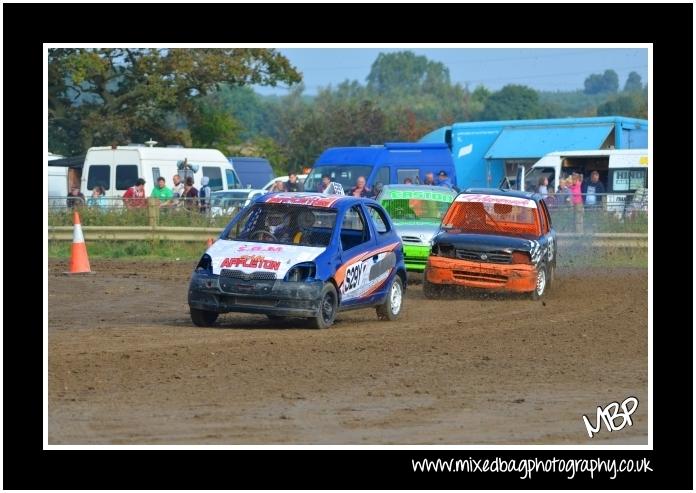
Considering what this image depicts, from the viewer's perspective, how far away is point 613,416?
29.3ft

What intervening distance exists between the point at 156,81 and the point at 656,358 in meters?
32.5

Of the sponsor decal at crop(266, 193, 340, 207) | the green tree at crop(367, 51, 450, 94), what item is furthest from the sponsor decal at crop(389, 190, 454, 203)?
the green tree at crop(367, 51, 450, 94)

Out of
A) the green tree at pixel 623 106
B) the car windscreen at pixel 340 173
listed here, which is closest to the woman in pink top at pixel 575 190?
the car windscreen at pixel 340 173

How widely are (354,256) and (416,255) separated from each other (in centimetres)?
550

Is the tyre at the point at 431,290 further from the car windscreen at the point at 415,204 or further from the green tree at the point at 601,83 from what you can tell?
the green tree at the point at 601,83

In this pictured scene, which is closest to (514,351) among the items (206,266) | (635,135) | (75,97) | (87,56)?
(206,266)

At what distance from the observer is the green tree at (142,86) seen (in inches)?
1574

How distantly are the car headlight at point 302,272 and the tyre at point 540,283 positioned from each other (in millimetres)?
5228

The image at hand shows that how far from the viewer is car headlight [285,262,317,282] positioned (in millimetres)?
13234

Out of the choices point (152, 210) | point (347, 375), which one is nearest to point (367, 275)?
point (347, 375)

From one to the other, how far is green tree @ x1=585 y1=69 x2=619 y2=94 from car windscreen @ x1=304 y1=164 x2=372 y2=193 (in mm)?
146630

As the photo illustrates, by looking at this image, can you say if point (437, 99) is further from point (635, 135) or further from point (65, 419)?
point (65, 419)

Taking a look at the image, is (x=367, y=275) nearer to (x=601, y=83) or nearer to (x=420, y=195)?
(x=420, y=195)

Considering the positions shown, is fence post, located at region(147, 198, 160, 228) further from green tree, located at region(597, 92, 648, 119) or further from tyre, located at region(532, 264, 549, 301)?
green tree, located at region(597, 92, 648, 119)
